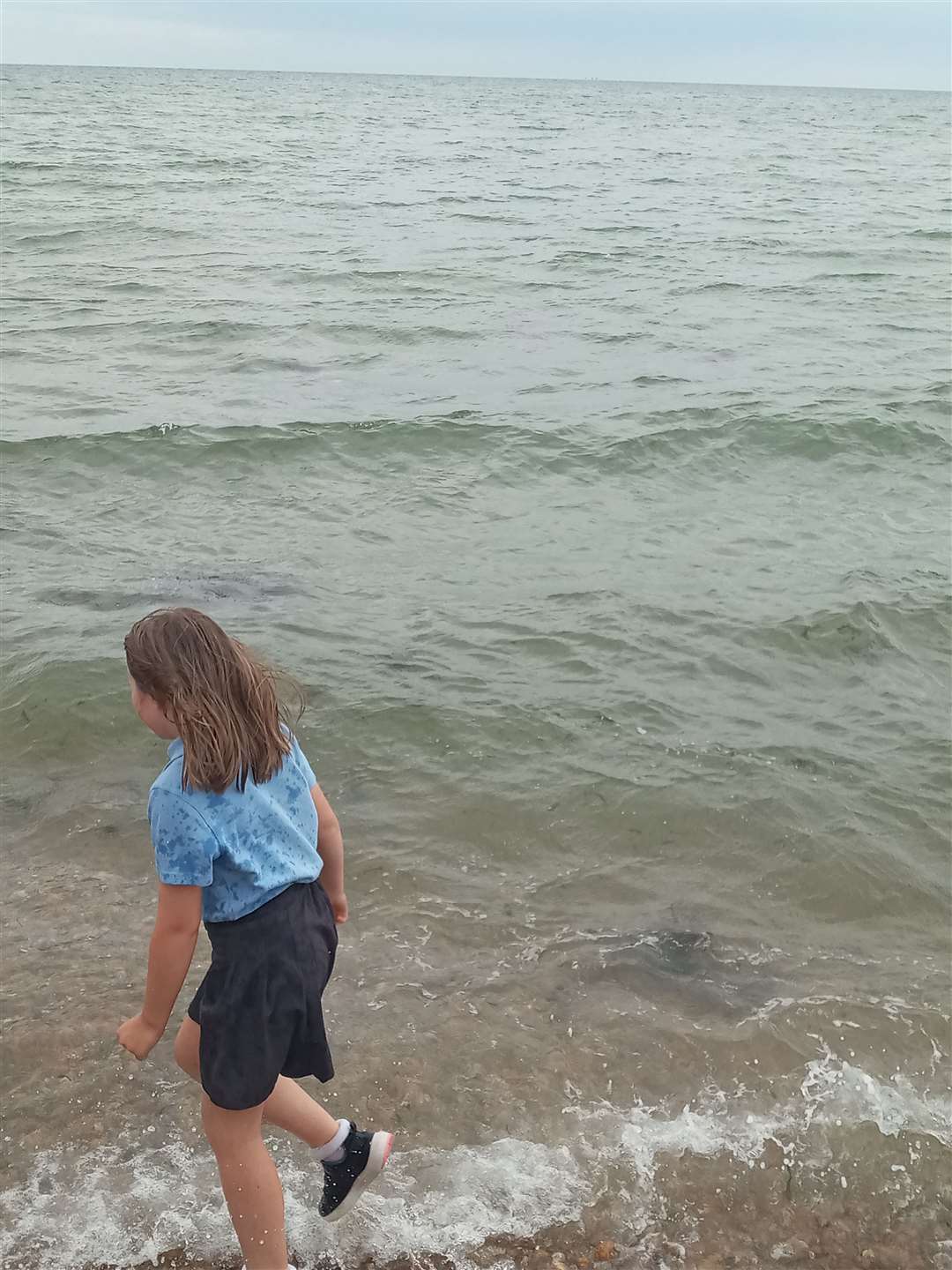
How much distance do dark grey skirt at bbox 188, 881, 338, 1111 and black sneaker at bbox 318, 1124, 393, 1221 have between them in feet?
1.55

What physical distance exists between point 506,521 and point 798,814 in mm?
4218

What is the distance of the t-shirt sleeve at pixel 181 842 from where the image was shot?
244 cm

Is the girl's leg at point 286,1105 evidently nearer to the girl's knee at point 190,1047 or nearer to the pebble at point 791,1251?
the girl's knee at point 190,1047

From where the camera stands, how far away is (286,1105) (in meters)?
2.82

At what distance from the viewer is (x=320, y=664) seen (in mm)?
6562

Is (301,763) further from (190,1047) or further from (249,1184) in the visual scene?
(249,1184)

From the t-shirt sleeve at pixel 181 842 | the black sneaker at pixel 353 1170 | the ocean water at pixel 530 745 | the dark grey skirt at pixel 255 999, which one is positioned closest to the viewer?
the t-shirt sleeve at pixel 181 842

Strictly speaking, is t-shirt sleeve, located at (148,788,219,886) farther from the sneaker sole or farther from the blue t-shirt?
the sneaker sole

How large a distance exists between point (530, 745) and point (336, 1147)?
3073 millimetres

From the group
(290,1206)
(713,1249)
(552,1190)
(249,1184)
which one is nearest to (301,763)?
(249,1184)

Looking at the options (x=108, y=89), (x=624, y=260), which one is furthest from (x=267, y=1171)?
(x=108, y=89)

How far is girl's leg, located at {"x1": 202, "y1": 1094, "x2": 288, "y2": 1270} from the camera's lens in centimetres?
267

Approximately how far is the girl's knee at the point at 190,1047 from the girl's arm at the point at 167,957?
5.1 inches

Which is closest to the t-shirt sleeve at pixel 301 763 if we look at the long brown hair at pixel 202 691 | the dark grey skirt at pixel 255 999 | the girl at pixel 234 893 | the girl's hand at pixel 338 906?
the girl at pixel 234 893
